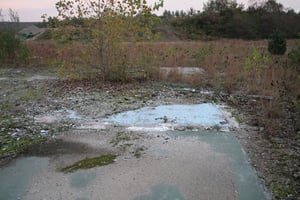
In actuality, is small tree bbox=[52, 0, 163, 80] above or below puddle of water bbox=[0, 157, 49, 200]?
above

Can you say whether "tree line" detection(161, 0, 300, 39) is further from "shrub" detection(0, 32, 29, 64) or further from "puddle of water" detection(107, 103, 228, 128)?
"puddle of water" detection(107, 103, 228, 128)

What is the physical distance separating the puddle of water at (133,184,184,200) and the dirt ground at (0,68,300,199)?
704 millimetres

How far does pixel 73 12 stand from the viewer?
6133 mm

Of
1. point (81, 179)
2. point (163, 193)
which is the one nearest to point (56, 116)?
point (81, 179)

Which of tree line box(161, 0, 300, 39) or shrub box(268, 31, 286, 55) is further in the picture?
tree line box(161, 0, 300, 39)

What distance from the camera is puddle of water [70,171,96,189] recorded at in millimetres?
2371

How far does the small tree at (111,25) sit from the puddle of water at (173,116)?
2.40 metres

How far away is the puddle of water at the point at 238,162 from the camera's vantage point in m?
2.25

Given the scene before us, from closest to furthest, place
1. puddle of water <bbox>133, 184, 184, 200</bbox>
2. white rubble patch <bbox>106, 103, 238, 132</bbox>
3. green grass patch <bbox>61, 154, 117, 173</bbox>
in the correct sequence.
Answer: puddle of water <bbox>133, 184, 184, 200</bbox>
green grass patch <bbox>61, 154, 117, 173</bbox>
white rubble patch <bbox>106, 103, 238, 132</bbox>

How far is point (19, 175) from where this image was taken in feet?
8.44

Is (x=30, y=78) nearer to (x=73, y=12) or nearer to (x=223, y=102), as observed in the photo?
(x=73, y=12)

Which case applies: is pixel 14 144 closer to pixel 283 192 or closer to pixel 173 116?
pixel 173 116

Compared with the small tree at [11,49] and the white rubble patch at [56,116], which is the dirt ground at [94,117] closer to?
the white rubble patch at [56,116]

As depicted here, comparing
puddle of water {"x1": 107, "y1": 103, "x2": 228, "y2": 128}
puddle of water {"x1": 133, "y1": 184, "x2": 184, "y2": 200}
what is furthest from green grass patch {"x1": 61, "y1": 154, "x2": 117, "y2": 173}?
puddle of water {"x1": 107, "y1": 103, "x2": 228, "y2": 128}
